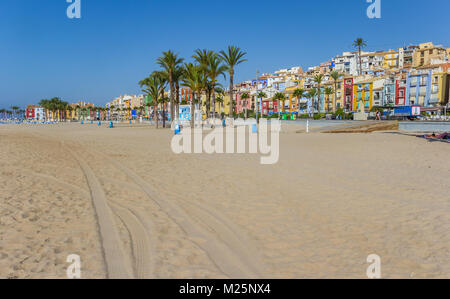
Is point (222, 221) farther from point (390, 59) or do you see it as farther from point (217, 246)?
point (390, 59)

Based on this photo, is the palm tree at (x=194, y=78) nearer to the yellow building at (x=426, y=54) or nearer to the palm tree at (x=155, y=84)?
the palm tree at (x=155, y=84)

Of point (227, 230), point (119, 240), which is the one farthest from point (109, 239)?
point (227, 230)

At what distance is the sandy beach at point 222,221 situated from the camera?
3812 millimetres

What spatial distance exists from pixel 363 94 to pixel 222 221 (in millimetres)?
88819

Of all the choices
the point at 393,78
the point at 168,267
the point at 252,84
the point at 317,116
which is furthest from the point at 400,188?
the point at 252,84

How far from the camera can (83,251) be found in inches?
162

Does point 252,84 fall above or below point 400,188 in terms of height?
above

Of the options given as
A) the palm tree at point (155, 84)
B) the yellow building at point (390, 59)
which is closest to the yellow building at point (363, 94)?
the yellow building at point (390, 59)

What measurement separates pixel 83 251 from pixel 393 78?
8746 cm

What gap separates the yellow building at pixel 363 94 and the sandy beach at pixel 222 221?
263 feet

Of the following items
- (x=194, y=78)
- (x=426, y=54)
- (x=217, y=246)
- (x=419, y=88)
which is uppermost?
(x=426, y=54)

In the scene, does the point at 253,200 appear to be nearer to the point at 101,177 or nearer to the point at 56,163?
the point at 101,177

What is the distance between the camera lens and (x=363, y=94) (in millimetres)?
84438

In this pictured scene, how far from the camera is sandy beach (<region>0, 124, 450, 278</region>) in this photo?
3.81 m
